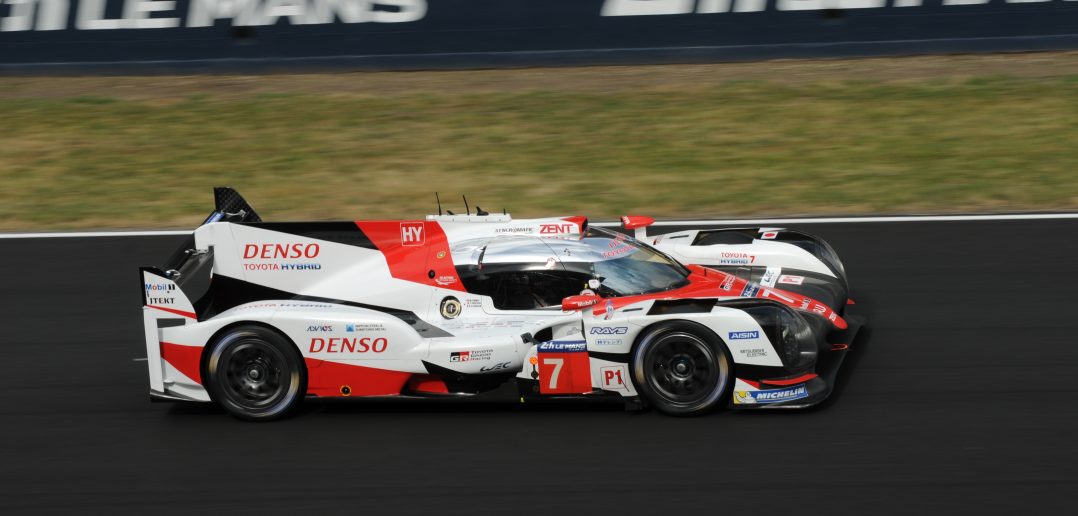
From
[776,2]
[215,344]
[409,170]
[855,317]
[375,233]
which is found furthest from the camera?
[776,2]

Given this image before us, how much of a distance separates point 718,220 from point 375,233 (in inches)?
201

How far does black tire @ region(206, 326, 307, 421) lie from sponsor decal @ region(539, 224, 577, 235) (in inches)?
66.7

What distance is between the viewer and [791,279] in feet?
26.8

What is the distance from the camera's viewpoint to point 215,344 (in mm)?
7004

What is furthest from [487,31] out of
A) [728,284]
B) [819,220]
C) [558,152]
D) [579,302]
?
[579,302]

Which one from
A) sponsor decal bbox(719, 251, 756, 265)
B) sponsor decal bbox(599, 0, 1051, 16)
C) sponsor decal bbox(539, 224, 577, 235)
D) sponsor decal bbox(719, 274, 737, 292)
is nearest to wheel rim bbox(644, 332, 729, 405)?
sponsor decal bbox(719, 274, 737, 292)

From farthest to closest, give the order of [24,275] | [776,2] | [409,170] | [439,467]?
[776,2]
[409,170]
[24,275]
[439,467]

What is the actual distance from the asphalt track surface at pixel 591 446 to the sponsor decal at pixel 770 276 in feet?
2.28

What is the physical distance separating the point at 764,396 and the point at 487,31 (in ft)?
33.4

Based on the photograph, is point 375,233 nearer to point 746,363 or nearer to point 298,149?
point 746,363

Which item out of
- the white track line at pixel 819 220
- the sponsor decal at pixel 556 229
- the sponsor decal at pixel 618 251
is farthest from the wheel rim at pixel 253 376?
the white track line at pixel 819 220

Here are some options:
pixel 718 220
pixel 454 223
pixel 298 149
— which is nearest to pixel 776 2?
pixel 718 220

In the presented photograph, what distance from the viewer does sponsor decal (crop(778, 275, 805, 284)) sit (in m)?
8.12

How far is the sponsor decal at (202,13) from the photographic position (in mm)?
15695
